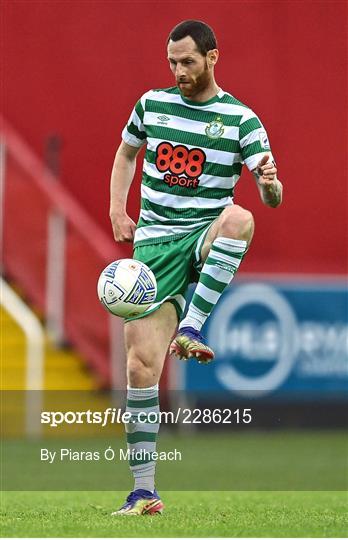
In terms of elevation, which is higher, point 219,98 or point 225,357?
point 219,98

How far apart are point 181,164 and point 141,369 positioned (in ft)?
3.14

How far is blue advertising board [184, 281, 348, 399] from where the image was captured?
1291 cm

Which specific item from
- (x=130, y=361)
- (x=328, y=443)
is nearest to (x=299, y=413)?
(x=328, y=443)

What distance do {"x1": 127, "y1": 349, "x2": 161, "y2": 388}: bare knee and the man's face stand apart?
1234 mm

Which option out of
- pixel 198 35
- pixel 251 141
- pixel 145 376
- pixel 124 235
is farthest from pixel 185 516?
pixel 198 35

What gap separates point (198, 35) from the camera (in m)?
5.92

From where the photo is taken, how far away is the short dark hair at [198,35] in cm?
590

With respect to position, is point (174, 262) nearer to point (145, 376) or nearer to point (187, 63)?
point (145, 376)

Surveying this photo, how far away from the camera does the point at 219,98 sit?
6094 millimetres

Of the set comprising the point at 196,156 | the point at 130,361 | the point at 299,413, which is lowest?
the point at 299,413

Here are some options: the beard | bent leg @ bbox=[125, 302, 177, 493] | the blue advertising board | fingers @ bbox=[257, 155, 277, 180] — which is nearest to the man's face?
the beard

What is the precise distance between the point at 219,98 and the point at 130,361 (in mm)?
1279

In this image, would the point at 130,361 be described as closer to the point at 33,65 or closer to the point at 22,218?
the point at 22,218

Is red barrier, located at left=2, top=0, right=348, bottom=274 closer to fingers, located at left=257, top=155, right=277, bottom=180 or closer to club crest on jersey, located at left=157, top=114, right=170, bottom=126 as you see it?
club crest on jersey, located at left=157, top=114, right=170, bottom=126
